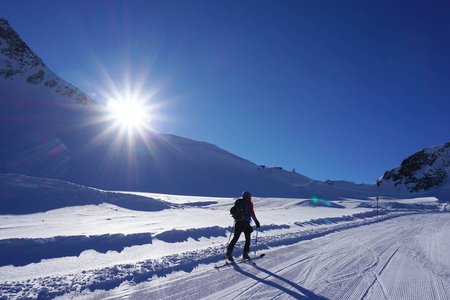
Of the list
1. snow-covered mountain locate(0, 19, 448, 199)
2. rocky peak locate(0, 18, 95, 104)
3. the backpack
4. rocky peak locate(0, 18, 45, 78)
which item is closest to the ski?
the backpack

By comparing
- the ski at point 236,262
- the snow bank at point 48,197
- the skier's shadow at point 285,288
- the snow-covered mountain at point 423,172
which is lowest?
the skier's shadow at point 285,288

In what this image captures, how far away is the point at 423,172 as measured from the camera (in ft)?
386

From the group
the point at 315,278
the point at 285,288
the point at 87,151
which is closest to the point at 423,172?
the point at 87,151

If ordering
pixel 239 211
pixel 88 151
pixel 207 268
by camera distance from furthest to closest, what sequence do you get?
pixel 88 151
pixel 239 211
pixel 207 268

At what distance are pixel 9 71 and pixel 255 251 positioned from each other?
10515 centimetres

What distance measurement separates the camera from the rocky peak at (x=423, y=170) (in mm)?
112812

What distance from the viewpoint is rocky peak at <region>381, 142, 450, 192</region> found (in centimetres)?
11281

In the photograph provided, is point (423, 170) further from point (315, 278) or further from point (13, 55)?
point (13, 55)

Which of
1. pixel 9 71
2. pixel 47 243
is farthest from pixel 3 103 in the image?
pixel 47 243

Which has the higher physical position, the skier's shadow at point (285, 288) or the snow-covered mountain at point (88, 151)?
→ the snow-covered mountain at point (88, 151)

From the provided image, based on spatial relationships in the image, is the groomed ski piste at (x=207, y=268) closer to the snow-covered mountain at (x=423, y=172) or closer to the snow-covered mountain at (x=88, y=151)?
the snow-covered mountain at (x=88, y=151)

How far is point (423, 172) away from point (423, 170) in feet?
4.24

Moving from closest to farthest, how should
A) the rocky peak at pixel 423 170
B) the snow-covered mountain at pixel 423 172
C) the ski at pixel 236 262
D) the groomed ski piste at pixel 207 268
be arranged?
the groomed ski piste at pixel 207 268 → the ski at pixel 236 262 → the snow-covered mountain at pixel 423 172 → the rocky peak at pixel 423 170

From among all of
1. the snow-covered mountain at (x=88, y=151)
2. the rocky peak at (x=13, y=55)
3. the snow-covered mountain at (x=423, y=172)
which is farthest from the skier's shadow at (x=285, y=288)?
the snow-covered mountain at (x=423, y=172)
